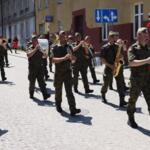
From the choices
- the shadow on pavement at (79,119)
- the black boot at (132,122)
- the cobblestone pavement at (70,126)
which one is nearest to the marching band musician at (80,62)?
the cobblestone pavement at (70,126)

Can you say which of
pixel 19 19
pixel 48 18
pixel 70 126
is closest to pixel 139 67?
pixel 70 126

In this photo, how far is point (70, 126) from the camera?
10.2m

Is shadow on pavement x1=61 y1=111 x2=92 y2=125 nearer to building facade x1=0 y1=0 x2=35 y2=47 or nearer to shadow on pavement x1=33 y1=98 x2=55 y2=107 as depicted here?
shadow on pavement x1=33 y1=98 x2=55 y2=107

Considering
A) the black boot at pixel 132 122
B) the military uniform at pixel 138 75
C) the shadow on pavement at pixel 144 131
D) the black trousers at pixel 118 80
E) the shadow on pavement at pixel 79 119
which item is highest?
the military uniform at pixel 138 75

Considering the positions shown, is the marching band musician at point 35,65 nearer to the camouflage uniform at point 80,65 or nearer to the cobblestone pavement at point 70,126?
the cobblestone pavement at point 70,126

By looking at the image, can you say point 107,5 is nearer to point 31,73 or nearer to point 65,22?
point 65,22

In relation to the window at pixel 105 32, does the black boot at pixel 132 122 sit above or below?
below

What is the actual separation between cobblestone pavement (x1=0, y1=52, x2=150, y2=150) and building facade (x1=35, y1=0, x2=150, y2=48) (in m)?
13.9

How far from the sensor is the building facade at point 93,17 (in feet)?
92.9

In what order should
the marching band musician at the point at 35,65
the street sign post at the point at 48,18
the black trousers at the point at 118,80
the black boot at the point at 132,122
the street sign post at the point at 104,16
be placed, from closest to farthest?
the black boot at the point at 132,122
the black trousers at the point at 118,80
the marching band musician at the point at 35,65
the street sign post at the point at 104,16
the street sign post at the point at 48,18

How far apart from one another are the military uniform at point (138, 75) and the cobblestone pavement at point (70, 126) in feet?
1.98

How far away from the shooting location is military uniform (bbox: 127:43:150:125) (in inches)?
372

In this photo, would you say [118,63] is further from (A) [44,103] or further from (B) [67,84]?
(A) [44,103]

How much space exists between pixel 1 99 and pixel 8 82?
4990mm
